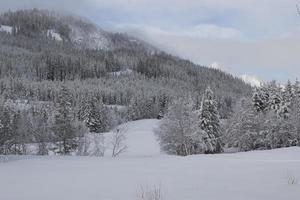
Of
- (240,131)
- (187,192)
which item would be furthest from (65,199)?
(240,131)

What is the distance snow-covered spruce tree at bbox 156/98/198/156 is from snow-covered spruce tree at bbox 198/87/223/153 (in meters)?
2.92

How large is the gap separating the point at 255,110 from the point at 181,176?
54.4 m

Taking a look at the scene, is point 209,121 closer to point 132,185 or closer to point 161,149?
point 161,149

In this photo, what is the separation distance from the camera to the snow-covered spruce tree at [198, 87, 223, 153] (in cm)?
6078

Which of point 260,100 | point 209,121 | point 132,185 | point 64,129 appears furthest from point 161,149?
point 132,185

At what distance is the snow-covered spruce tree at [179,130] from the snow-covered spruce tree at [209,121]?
2921 millimetres

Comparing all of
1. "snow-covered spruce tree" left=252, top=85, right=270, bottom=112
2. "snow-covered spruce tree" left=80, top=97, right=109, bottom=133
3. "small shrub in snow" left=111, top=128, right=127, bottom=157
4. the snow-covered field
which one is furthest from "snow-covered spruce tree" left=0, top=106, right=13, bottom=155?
"snow-covered spruce tree" left=80, top=97, right=109, bottom=133

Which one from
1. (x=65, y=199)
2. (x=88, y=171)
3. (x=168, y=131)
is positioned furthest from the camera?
(x=168, y=131)

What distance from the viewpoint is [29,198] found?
984 cm

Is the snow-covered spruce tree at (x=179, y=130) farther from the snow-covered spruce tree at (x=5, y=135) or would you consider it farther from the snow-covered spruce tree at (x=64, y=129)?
the snow-covered spruce tree at (x=5, y=135)

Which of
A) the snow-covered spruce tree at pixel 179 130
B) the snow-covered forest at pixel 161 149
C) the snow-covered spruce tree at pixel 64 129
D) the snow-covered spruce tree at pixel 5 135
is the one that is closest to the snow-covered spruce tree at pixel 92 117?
the snow-covered forest at pixel 161 149

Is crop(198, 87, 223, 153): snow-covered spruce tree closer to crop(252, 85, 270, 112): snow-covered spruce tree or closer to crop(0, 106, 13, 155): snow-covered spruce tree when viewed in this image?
crop(252, 85, 270, 112): snow-covered spruce tree

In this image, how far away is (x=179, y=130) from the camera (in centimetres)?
5678

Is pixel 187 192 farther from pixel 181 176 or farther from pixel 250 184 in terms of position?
pixel 181 176
